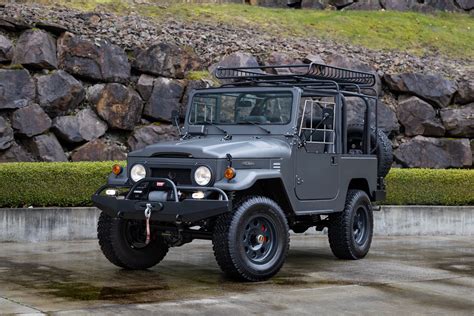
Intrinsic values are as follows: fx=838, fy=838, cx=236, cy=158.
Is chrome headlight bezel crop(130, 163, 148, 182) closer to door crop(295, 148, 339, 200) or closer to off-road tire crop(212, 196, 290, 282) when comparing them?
off-road tire crop(212, 196, 290, 282)

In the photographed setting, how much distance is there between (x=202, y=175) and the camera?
31.5 feet

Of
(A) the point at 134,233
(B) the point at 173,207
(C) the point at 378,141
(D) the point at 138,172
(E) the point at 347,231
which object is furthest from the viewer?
(C) the point at 378,141

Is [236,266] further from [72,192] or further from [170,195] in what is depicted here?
[72,192]

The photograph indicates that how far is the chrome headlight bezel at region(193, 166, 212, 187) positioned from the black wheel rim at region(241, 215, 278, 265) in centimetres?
67

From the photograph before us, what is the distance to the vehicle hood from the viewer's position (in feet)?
32.0

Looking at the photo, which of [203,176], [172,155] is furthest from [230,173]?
[172,155]

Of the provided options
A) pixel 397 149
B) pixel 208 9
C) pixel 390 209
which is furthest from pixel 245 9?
pixel 390 209

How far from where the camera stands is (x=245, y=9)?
75.5 feet

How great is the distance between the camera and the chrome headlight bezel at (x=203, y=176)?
9578 millimetres

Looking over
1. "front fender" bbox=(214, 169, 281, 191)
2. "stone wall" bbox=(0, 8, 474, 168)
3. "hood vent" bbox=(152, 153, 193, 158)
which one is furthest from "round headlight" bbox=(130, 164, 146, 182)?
"stone wall" bbox=(0, 8, 474, 168)

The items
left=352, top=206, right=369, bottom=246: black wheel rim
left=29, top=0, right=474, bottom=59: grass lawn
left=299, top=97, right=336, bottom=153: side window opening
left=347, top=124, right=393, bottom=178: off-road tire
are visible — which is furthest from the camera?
left=29, top=0, right=474, bottom=59: grass lawn

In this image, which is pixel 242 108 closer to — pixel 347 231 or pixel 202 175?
pixel 202 175

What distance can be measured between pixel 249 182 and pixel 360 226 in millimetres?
3464

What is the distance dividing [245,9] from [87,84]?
6.70 m
